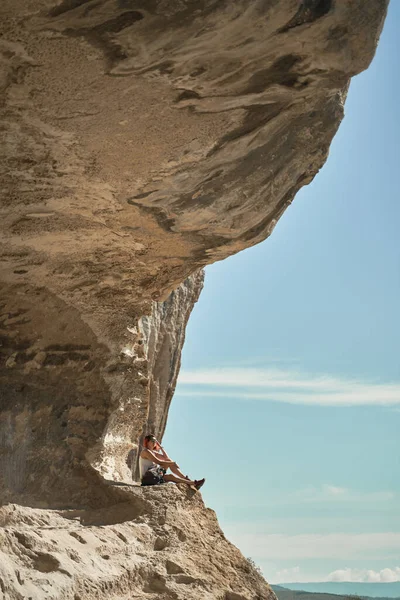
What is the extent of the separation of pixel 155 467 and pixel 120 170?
2.11 metres

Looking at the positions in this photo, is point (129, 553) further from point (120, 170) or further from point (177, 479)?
point (120, 170)

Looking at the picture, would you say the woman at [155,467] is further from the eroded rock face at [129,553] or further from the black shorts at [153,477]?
the eroded rock face at [129,553]

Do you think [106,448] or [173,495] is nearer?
[173,495]

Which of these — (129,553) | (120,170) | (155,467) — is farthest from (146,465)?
(120,170)

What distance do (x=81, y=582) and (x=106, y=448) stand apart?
1.90 meters

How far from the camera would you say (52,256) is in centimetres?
508

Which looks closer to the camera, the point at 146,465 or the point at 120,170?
the point at 120,170

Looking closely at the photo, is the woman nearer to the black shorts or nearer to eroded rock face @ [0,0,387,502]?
the black shorts

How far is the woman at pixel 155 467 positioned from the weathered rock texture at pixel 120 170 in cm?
26

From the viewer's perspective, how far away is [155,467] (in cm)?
524

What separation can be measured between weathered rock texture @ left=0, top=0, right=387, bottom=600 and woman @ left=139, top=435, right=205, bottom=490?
10.1 inches

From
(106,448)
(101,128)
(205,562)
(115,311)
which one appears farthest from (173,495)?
(101,128)

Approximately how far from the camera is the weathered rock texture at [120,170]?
3.32 metres

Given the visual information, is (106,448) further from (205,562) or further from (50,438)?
(205,562)
